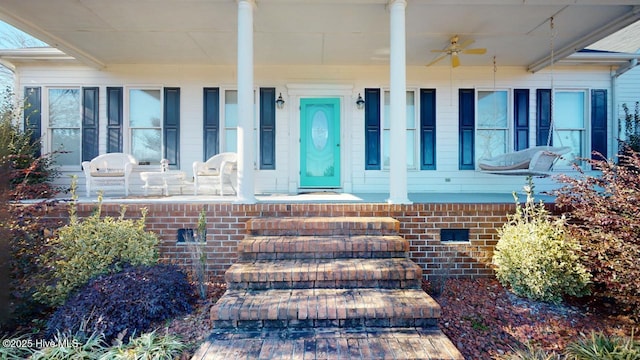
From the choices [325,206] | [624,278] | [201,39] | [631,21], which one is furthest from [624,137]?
[201,39]

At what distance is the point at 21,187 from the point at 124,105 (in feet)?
12.4

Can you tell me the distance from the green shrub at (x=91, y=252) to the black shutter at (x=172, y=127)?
3090 millimetres

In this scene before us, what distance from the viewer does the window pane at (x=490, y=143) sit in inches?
284

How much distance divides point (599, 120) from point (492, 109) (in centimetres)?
213

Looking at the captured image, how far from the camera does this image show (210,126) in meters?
7.00

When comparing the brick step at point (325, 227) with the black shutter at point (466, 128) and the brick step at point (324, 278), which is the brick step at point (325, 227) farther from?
the black shutter at point (466, 128)

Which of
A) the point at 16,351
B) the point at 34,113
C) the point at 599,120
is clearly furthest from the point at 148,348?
the point at 599,120

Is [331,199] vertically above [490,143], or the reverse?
[490,143]

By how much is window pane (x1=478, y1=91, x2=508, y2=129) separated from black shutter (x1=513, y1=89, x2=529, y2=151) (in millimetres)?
180

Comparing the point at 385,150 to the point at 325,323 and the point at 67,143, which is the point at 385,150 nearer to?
the point at 325,323

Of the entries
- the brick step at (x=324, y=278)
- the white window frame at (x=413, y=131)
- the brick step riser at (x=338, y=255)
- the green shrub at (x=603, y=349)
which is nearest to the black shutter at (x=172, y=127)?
the white window frame at (x=413, y=131)

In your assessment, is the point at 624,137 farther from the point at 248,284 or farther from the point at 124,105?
the point at 124,105

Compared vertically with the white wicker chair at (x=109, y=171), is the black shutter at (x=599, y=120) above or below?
above

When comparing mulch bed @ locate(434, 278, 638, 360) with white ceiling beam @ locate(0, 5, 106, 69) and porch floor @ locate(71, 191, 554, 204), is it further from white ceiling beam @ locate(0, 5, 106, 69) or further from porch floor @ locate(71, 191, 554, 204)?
white ceiling beam @ locate(0, 5, 106, 69)
